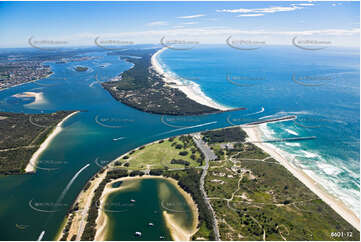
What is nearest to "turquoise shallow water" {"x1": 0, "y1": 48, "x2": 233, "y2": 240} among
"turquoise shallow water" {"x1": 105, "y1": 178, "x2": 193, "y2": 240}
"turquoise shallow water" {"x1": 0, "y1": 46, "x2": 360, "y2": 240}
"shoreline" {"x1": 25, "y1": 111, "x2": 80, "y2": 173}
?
"turquoise shallow water" {"x1": 0, "y1": 46, "x2": 360, "y2": 240}

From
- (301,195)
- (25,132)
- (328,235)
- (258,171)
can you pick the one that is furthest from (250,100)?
(25,132)

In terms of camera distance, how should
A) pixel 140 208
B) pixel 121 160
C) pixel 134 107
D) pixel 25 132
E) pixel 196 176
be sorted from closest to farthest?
pixel 140 208 → pixel 196 176 → pixel 121 160 → pixel 25 132 → pixel 134 107

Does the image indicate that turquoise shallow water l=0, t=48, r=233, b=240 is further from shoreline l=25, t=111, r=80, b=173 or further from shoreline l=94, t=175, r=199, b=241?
shoreline l=94, t=175, r=199, b=241

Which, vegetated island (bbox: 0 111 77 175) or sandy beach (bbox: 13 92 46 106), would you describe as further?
sandy beach (bbox: 13 92 46 106)

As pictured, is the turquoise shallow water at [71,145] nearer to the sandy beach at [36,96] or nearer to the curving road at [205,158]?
the sandy beach at [36,96]

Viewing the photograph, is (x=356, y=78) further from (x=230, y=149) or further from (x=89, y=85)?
(x=89, y=85)

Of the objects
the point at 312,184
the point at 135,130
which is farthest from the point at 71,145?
the point at 312,184

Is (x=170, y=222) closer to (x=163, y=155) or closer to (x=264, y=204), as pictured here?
(x=264, y=204)
